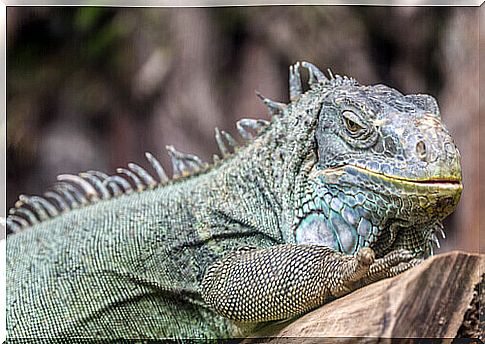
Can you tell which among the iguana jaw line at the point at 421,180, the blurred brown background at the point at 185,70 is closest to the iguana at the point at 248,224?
the iguana jaw line at the point at 421,180

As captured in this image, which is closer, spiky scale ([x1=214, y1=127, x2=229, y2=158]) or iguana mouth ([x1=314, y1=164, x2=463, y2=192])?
iguana mouth ([x1=314, y1=164, x2=463, y2=192])

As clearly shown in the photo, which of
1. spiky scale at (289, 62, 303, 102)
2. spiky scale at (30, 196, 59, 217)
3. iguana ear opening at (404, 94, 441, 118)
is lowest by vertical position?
spiky scale at (30, 196, 59, 217)

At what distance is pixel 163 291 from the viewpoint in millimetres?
2777

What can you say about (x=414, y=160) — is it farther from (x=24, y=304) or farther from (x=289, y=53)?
(x=24, y=304)

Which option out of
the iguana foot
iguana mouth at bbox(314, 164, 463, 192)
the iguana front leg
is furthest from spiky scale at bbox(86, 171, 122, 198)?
the iguana foot

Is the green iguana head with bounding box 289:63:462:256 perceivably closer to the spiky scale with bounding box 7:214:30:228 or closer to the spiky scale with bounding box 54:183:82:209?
the spiky scale with bounding box 54:183:82:209

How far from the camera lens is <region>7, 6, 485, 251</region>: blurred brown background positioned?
9.71 ft

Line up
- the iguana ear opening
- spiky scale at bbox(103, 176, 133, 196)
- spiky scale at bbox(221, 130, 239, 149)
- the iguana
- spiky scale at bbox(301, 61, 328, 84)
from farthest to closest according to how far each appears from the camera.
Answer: spiky scale at bbox(103, 176, 133, 196)
spiky scale at bbox(221, 130, 239, 149)
spiky scale at bbox(301, 61, 328, 84)
the iguana ear opening
the iguana

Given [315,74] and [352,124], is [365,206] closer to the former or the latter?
[352,124]

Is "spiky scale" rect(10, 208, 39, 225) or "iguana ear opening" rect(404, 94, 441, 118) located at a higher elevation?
"iguana ear opening" rect(404, 94, 441, 118)

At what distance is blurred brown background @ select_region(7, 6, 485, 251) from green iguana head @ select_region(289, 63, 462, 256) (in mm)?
363

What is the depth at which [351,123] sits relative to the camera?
251 cm

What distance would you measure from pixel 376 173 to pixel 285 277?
0.46 meters

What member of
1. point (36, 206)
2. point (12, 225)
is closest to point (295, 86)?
point (36, 206)
